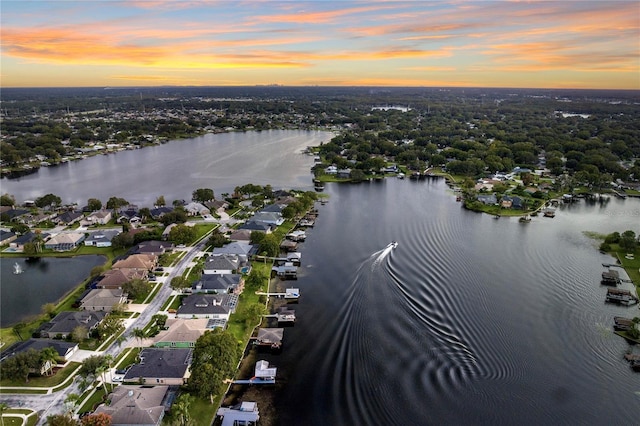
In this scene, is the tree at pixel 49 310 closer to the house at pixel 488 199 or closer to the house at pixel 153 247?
the house at pixel 153 247

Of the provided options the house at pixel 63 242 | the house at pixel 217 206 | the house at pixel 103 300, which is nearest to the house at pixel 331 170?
the house at pixel 217 206

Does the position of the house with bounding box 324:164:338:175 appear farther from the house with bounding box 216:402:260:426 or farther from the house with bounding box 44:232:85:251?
the house with bounding box 216:402:260:426

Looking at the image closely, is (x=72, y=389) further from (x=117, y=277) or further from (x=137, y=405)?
(x=117, y=277)

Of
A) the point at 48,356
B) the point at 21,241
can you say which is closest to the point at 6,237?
the point at 21,241

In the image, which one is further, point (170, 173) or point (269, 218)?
point (170, 173)

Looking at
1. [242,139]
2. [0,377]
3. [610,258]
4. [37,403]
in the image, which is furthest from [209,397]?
[242,139]

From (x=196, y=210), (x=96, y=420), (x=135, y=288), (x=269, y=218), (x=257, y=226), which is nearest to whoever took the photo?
(x=96, y=420)

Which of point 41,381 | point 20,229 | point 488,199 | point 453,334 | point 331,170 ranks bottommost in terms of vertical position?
point 41,381
